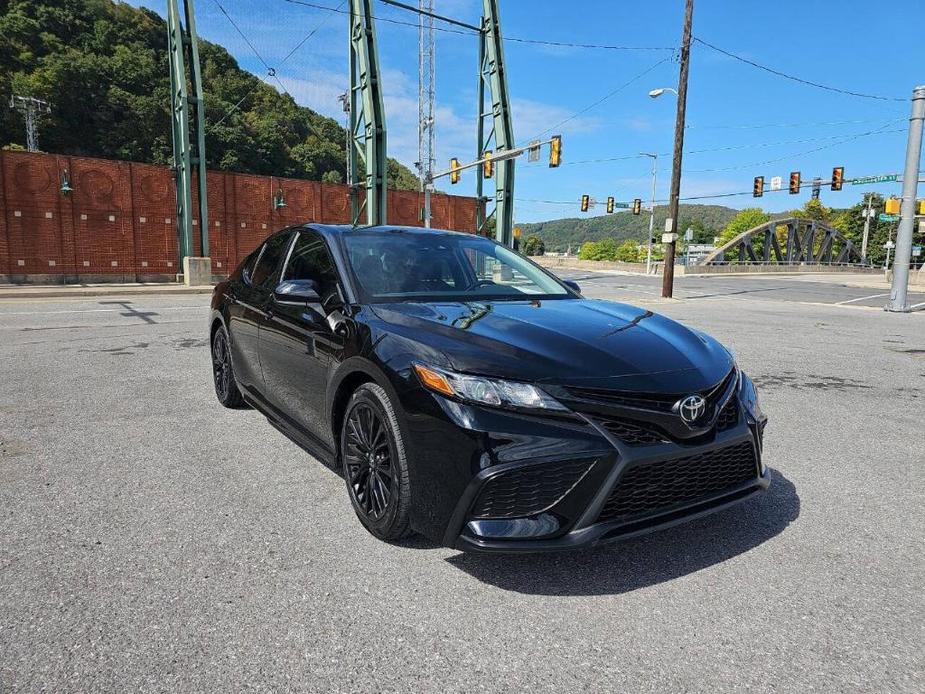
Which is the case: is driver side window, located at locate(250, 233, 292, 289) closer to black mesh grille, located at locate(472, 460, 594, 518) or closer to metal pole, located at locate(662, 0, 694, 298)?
black mesh grille, located at locate(472, 460, 594, 518)

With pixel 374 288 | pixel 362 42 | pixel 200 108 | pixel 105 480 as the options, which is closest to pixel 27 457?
pixel 105 480

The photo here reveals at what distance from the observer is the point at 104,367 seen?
7.09 m

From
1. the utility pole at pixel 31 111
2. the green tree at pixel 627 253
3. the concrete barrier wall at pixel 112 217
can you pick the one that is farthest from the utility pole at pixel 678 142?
the green tree at pixel 627 253

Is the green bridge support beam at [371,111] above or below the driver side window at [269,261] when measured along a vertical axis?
above

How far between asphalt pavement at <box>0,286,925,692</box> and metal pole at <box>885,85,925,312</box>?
703 inches

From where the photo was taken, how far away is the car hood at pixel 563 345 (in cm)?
242

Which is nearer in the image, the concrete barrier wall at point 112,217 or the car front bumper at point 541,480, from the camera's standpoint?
the car front bumper at point 541,480

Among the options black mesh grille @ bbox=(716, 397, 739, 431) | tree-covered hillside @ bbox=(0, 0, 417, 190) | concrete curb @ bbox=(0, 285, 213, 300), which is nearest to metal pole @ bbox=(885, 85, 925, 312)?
black mesh grille @ bbox=(716, 397, 739, 431)

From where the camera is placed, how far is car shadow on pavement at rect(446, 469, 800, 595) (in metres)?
2.55

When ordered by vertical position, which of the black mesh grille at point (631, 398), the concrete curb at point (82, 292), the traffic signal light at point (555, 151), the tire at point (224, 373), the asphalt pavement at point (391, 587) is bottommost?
the concrete curb at point (82, 292)

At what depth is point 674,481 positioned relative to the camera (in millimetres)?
2426

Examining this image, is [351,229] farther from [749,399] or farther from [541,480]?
[749,399]

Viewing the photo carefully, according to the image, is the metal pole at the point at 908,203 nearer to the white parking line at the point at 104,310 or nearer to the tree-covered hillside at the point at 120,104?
the white parking line at the point at 104,310

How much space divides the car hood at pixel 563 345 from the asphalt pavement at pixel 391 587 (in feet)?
2.77
